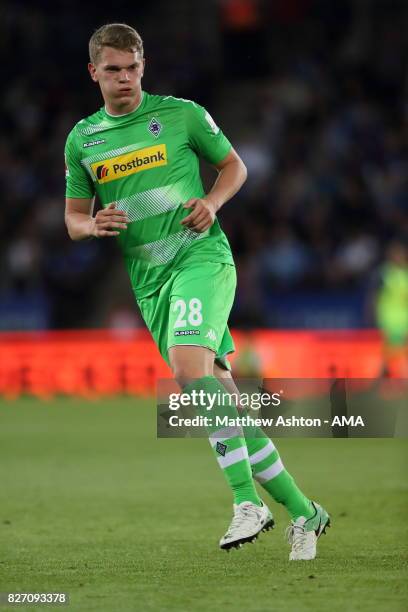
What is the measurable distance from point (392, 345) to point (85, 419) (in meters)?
4.14

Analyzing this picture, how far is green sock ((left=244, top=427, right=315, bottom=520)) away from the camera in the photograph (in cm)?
559

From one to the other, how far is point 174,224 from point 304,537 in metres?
1.44

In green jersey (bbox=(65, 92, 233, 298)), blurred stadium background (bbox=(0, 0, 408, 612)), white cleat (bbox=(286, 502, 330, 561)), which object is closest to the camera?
white cleat (bbox=(286, 502, 330, 561))

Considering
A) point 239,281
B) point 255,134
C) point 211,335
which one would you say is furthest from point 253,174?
point 211,335

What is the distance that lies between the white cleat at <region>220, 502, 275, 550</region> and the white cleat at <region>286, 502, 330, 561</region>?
165mm

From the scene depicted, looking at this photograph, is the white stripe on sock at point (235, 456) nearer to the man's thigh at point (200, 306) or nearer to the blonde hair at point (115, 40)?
the man's thigh at point (200, 306)

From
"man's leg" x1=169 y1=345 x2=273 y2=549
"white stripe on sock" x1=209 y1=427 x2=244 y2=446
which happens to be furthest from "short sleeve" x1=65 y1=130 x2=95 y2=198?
"white stripe on sock" x1=209 y1=427 x2=244 y2=446

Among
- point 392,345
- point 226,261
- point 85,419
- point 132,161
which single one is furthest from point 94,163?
point 392,345

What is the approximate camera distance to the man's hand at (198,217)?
5.40 meters

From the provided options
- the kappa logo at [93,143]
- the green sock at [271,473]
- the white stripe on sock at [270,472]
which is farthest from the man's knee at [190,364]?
the kappa logo at [93,143]

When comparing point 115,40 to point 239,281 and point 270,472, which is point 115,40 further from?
point 239,281

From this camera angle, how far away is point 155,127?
5719 mm

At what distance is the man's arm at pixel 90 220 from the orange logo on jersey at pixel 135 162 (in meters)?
0.21

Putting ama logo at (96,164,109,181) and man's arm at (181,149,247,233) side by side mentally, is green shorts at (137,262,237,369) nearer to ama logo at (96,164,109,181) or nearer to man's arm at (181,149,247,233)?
man's arm at (181,149,247,233)
